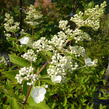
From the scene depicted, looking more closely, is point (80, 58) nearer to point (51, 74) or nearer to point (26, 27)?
point (51, 74)

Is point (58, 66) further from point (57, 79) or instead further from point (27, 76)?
point (27, 76)

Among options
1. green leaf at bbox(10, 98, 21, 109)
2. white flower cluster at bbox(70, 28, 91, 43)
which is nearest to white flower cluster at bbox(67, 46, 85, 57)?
white flower cluster at bbox(70, 28, 91, 43)

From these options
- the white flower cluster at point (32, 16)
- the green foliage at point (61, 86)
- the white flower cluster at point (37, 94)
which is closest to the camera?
the white flower cluster at point (37, 94)

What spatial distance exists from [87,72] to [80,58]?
1.15 meters

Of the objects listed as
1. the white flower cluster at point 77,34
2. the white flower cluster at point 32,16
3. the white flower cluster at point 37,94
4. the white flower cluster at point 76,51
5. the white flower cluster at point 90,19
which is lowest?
the white flower cluster at point 37,94

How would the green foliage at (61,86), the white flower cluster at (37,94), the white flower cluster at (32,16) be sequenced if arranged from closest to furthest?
the white flower cluster at (37,94), the green foliage at (61,86), the white flower cluster at (32,16)

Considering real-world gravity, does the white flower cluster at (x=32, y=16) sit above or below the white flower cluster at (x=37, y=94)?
above

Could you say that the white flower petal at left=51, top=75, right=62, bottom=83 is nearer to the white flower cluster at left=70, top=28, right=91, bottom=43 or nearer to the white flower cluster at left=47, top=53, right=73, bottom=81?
the white flower cluster at left=47, top=53, right=73, bottom=81

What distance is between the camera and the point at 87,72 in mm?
3436

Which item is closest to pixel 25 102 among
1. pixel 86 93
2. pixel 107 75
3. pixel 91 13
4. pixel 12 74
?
pixel 12 74

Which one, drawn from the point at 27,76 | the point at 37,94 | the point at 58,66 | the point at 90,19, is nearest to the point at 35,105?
the point at 37,94

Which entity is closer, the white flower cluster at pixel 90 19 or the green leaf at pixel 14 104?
the green leaf at pixel 14 104

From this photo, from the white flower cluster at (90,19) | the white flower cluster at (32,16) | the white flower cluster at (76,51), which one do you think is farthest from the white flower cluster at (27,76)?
the white flower cluster at (32,16)

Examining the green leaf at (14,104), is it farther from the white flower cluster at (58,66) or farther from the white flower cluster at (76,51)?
the white flower cluster at (76,51)
